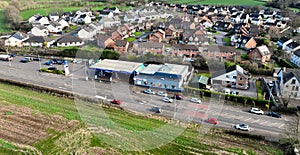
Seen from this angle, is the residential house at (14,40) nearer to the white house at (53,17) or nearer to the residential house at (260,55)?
the white house at (53,17)

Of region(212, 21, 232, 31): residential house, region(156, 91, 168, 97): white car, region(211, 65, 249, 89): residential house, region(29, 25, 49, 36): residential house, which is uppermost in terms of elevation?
region(212, 21, 232, 31): residential house

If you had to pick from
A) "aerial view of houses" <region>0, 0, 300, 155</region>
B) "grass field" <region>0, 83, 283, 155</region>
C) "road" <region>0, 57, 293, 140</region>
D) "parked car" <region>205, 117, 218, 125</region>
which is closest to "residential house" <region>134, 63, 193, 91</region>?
"aerial view of houses" <region>0, 0, 300, 155</region>

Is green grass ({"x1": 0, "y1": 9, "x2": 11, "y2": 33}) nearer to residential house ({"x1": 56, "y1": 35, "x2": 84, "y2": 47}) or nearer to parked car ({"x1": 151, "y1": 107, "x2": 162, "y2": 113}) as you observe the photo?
residential house ({"x1": 56, "y1": 35, "x2": 84, "y2": 47})

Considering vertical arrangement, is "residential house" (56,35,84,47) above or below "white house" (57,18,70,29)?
below

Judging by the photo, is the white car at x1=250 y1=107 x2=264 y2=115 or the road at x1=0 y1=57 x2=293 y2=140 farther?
the white car at x1=250 y1=107 x2=264 y2=115

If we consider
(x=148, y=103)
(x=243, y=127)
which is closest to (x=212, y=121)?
(x=243, y=127)

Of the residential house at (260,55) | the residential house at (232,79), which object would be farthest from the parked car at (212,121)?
the residential house at (260,55)

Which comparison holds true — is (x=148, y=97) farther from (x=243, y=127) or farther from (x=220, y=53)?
(x=220, y=53)

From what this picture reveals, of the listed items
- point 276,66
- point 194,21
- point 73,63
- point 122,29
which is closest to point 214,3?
point 194,21
